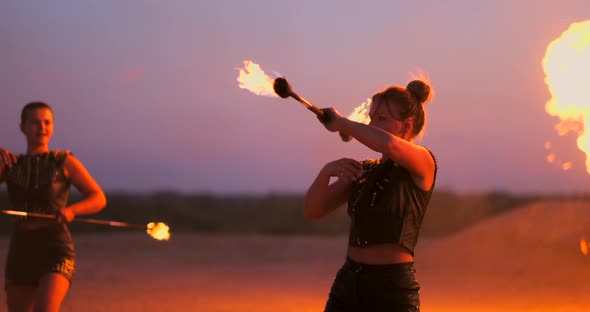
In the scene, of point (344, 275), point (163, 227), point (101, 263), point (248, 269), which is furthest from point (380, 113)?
point (101, 263)

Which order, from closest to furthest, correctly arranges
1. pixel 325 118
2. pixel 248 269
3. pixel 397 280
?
pixel 325 118, pixel 397 280, pixel 248 269

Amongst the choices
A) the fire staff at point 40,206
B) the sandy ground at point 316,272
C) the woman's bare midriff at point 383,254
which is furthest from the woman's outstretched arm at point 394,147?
the sandy ground at point 316,272

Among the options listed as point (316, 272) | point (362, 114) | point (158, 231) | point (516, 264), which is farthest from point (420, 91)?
point (516, 264)

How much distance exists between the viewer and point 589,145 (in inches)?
333

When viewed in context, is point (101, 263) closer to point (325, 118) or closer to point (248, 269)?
point (248, 269)

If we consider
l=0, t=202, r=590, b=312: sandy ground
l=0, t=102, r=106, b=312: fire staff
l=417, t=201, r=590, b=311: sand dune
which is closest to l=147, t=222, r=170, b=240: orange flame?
l=0, t=102, r=106, b=312: fire staff

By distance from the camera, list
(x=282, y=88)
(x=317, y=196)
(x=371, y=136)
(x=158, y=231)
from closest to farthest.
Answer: (x=282, y=88) < (x=371, y=136) < (x=317, y=196) < (x=158, y=231)

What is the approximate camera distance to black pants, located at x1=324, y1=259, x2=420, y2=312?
14.1 feet

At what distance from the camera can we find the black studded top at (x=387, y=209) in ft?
14.1

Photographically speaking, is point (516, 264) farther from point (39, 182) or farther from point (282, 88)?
point (282, 88)

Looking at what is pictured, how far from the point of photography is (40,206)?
6.59m

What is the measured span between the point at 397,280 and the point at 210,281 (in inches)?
477

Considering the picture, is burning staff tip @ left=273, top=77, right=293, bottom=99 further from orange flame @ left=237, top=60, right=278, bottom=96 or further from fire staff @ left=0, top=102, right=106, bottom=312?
fire staff @ left=0, top=102, right=106, bottom=312

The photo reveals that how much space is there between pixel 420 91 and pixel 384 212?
0.69 meters
